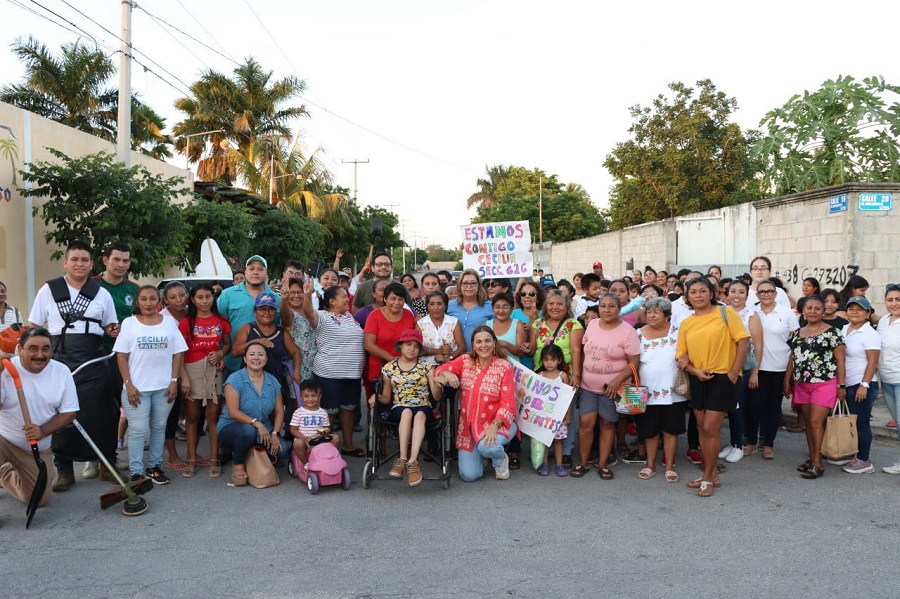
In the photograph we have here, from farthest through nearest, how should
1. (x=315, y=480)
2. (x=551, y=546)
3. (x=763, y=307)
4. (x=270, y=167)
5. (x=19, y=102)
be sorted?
(x=270, y=167), (x=19, y=102), (x=763, y=307), (x=315, y=480), (x=551, y=546)

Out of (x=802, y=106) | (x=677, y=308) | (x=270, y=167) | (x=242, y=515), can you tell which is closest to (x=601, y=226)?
(x=270, y=167)

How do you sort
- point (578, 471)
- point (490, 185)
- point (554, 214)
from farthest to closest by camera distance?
point (490, 185)
point (554, 214)
point (578, 471)

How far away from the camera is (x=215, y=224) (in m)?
17.3

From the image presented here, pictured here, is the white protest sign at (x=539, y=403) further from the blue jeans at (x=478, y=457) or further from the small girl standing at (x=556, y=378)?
the blue jeans at (x=478, y=457)

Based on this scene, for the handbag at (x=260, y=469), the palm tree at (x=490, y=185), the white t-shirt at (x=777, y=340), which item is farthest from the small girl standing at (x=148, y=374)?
the palm tree at (x=490, y=185)

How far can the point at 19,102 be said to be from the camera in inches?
1049

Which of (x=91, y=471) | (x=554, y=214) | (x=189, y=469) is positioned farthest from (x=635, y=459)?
(x=554, y=214)

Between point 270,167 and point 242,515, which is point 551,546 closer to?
point 242,515

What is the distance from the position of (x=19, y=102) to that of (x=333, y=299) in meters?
27.0

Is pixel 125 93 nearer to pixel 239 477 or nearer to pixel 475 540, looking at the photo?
pixel 239 477

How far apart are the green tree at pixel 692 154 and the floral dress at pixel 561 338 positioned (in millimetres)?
25696

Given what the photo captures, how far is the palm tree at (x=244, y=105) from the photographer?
3186 centimetres

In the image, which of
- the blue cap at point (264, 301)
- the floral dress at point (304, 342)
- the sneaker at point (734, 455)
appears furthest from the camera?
the floral dress at point (304, 342)

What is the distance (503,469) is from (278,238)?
19.1m
